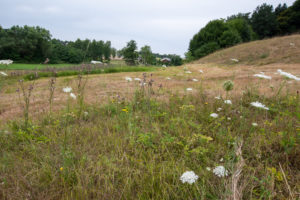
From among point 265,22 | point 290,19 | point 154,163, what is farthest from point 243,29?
point 154,163

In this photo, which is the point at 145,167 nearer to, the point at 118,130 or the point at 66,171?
the point at 66,171

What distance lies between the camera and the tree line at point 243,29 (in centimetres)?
2639

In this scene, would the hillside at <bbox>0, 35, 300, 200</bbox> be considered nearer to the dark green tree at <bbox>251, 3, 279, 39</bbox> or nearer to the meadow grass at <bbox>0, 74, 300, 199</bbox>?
the meadow grass at <bbox>0, 74, 300, 199</bbox>

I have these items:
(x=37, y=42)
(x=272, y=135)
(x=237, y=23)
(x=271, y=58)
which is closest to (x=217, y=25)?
(x=237, y=23)

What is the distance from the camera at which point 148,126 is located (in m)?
1.98

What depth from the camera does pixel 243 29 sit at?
1341 inches

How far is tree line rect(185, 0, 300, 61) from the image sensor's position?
26.4 meters

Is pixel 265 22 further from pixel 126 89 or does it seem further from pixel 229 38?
pixel 126 89

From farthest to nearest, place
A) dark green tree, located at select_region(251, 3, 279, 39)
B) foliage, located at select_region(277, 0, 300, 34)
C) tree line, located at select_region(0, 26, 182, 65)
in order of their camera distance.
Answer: dark green tree, located at select_region(251, 3, 279, 39), foliage, located at select_region(277, 0, 300, 34), tree line, located at select_region(0, 26, 182, 65)

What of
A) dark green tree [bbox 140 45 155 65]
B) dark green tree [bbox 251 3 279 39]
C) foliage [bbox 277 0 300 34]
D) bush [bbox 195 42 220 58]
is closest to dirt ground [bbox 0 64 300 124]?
dark green tree [bbox 140 45 155 65]

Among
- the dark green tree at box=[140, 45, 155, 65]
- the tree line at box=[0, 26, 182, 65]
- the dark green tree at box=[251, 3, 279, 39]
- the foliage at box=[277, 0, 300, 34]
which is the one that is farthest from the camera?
the dark green tree at box=[251, 3, 279, 39]

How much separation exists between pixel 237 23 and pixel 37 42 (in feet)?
176

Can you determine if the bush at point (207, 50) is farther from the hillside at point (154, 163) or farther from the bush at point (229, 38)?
the hillside at point (154, 163)

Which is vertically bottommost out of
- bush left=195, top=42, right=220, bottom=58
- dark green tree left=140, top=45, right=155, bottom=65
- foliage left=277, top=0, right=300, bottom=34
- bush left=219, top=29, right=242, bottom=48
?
dark green tree left=140, top=45, right=155, bottom=65
